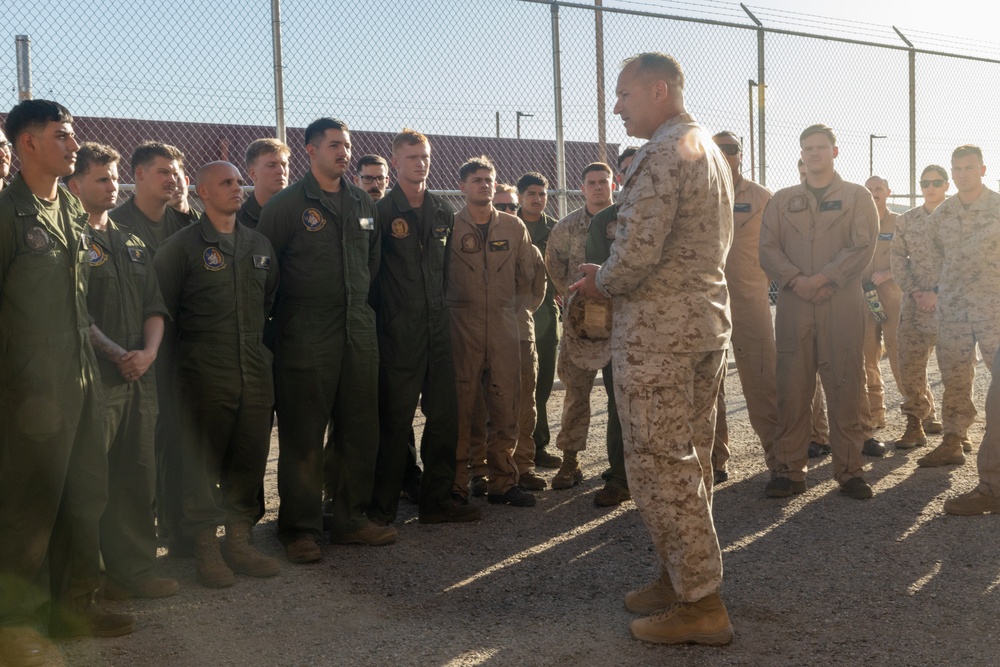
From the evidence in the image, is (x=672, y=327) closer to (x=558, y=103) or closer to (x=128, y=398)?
(x=128, y=398)

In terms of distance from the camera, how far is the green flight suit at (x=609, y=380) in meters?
5.63

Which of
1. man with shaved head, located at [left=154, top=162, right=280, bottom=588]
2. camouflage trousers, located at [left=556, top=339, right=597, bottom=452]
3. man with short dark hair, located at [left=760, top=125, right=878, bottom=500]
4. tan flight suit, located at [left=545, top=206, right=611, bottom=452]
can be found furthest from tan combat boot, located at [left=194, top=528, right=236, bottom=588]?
man with short dark hair, located at [left=760, top=125, right=878, bottom=500]

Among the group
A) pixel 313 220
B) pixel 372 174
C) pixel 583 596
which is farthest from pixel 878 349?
pixel 313 220

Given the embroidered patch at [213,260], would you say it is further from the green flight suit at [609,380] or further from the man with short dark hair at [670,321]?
the green flight suit at [609,380]

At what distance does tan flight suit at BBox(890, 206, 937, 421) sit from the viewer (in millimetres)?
7121

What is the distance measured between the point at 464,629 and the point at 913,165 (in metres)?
9.30

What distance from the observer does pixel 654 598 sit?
391 cm

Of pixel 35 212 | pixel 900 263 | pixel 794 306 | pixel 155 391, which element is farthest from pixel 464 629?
pixel 900 263

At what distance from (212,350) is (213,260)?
41cm

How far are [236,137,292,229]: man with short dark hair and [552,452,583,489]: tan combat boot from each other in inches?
92.2

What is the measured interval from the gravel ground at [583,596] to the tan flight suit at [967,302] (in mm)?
997

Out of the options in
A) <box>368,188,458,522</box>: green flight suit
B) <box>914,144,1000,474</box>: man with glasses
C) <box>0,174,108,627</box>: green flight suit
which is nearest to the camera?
<box>0,174,108,627</box>: green flight suit

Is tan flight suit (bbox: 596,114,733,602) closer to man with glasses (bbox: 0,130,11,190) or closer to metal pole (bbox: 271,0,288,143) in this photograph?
man with glasses (bbox: 0,130,11,190)

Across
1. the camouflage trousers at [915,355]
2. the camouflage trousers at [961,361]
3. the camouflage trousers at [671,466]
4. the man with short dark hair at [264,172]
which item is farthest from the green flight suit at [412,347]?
the camouflage trousers at [915,355]
